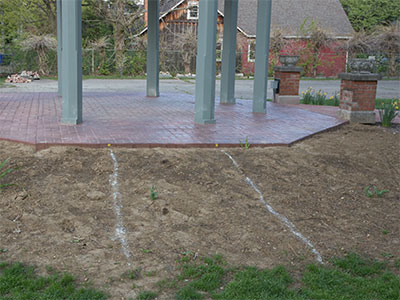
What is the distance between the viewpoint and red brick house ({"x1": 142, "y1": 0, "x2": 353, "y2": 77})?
33906 mm

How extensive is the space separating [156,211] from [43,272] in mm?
1410

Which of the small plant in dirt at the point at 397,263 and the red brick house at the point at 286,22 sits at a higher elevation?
the red brick house at the point at 286,22

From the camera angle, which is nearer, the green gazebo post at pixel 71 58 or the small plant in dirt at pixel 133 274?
the small plant in dirt at pixel 133 274

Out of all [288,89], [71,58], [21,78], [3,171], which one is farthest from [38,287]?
[21,78]

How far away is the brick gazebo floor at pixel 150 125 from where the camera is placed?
6.82 m

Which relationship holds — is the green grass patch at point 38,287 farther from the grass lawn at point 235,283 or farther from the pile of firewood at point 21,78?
the pile of firewood at point 21,78

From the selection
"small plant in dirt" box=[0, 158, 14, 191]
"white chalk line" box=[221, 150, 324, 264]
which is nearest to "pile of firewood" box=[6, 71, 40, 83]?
"small plant in dirt" box=[0, 158, 14, 191]

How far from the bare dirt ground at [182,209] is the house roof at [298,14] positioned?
1243 inches

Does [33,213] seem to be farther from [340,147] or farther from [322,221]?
[340,147]

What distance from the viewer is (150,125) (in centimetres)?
820

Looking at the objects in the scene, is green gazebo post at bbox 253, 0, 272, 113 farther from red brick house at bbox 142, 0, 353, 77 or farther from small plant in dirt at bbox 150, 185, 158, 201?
red brick house at bbox 142, 0, 353, 77

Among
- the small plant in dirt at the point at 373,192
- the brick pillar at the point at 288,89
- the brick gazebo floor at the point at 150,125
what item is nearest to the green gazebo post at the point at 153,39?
the brick gazebo floor at the point at 150,125

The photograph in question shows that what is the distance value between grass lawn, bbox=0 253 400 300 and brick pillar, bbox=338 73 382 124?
6.02m

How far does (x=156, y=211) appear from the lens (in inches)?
191
